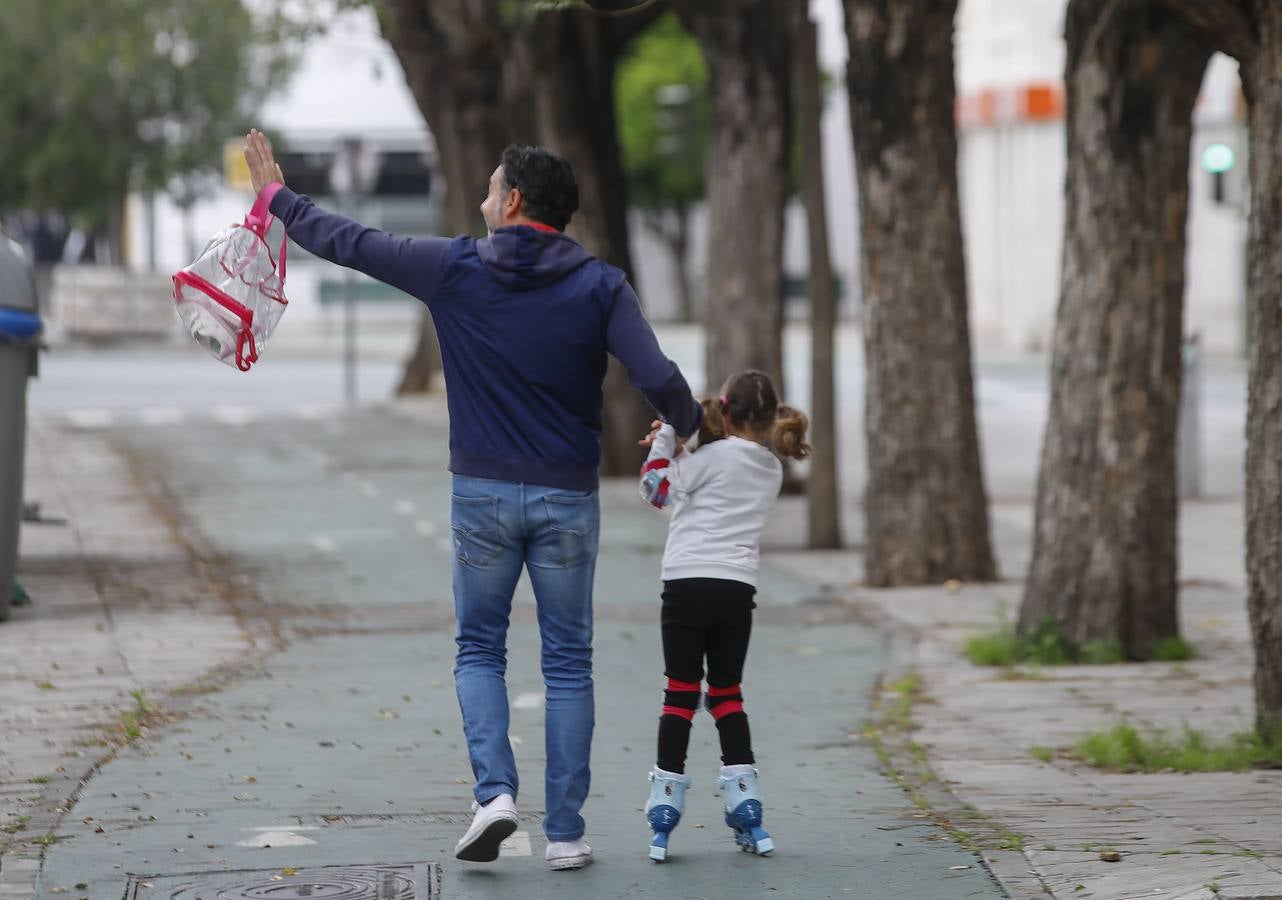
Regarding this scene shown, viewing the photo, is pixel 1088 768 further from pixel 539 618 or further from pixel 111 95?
pixel 111 95

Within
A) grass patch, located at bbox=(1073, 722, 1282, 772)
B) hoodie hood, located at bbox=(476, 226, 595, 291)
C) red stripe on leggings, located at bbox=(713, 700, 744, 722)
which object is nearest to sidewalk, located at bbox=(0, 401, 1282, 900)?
grass patch, located at bbox=(1073, 722, 1282, 772)

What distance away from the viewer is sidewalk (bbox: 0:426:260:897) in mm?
7070

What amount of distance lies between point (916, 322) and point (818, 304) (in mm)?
2165

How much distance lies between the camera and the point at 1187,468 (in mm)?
18031

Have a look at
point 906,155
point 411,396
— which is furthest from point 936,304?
point 411,396

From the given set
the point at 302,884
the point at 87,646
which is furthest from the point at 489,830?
the point at 87,646

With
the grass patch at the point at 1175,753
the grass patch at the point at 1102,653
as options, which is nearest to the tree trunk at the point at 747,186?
the grass patch at the point at 1102,653

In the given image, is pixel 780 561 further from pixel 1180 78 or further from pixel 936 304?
pixel 1180 78

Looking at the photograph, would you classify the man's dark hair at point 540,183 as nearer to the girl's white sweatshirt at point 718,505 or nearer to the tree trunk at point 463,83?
the girl's white sweatshirt at point 718,505

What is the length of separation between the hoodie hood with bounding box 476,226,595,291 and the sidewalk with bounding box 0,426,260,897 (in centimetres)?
190

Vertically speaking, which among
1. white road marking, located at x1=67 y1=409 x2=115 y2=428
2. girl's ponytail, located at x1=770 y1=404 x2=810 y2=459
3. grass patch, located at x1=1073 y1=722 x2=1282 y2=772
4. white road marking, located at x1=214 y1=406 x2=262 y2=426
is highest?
girl's ponytail, located at x1=770 y1=404 x2=810 y2=459

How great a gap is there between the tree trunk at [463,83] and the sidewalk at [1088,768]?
9025 millimetres

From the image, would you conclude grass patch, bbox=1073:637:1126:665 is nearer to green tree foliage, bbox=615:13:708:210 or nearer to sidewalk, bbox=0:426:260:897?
sidewalk, bbox=0:426:260:897

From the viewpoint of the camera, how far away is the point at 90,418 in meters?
25.0
